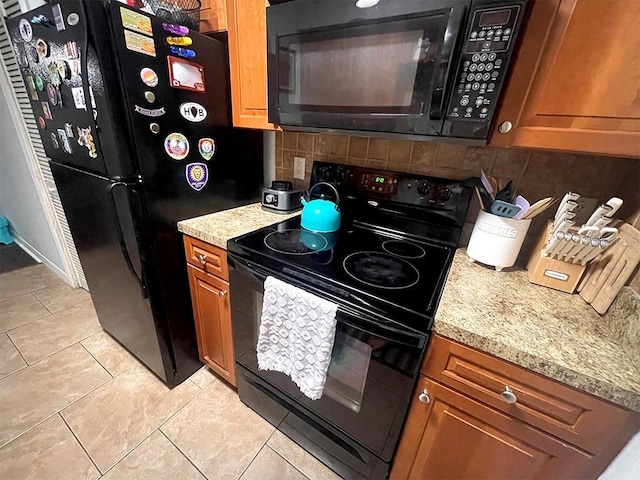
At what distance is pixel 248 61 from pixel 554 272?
4.36ft

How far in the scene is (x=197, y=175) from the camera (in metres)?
1.15

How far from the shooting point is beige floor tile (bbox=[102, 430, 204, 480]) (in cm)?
105

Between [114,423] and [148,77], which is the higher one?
[148,77]

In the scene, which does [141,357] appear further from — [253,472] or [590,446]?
[590,446]

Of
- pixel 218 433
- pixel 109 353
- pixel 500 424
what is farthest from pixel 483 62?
pixel 109 353

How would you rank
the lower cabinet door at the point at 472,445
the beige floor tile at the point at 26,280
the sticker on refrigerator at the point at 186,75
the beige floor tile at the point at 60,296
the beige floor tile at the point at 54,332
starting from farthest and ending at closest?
the beige floor tile at the point at 26,280 → the beige floor tile at the point at 60,296 → the beige floor tile at the point at 54,332 → the sticker on refrigerator at the point at 186,75 → the lower cabinet door at the point at 472,445

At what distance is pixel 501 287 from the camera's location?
82cm

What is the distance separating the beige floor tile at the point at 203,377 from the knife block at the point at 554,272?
5.22 ft

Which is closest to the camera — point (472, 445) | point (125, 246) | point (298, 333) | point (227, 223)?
point (472, 445)

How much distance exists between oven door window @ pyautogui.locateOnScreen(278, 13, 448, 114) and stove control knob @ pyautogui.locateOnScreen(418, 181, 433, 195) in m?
0.40

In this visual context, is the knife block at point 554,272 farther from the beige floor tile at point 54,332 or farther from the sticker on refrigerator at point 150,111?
the beige floor tile at point 54,332

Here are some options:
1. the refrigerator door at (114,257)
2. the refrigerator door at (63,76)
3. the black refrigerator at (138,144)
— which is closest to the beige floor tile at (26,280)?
the refrigerator door at (114,257)

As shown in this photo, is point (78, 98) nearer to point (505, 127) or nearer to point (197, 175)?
point (197, 175)

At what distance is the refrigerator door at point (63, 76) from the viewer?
2.73 feet
